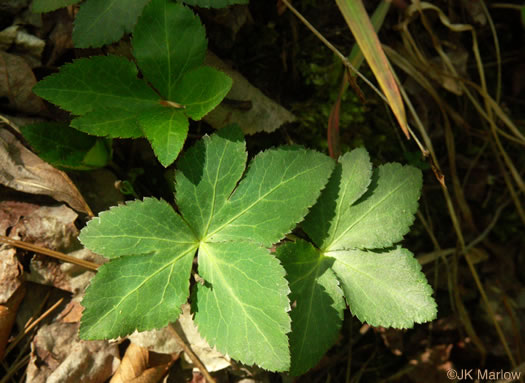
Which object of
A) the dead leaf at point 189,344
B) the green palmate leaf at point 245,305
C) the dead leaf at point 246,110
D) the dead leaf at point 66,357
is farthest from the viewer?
the dead leaf at point 246,110

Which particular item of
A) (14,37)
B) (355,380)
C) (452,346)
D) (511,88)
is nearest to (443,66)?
(511,88)

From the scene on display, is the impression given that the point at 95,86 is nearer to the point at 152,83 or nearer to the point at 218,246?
the point at 152,83

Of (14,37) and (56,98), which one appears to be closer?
(56,98)

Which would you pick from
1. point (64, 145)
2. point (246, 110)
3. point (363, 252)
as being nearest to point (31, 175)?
point (64, 145)

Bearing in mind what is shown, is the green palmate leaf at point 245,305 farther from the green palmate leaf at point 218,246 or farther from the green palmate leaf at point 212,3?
the green palmate leaf at point 212,3

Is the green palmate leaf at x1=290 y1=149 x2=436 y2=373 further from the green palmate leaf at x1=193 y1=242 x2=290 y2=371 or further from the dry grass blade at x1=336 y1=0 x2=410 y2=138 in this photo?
the dry grass blade at x1=336 y1=0 x2=410 y2=138

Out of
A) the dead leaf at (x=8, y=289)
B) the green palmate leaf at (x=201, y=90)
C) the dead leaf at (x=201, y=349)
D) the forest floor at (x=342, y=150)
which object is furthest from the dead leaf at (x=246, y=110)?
the dead leaf at (x=8, y=289)

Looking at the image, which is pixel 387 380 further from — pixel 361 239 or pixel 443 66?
pixel 443 66
